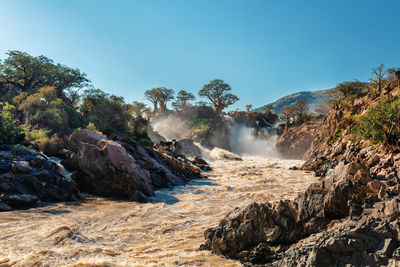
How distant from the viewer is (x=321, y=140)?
95.5 feet

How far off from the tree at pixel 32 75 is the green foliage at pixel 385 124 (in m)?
34.5

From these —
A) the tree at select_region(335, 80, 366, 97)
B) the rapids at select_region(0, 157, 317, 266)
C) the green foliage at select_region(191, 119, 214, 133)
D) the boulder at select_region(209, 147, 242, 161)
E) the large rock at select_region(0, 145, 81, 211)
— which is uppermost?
the tree at select_region(335, 80, 366, 97)

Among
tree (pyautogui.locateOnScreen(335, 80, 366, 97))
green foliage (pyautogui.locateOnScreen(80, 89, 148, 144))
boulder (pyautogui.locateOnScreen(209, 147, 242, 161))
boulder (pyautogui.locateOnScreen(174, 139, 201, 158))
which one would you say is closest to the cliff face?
tree (pyautogui.locateOnScreen(335, 80, 366, 97))

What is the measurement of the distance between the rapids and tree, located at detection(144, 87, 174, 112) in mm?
50118

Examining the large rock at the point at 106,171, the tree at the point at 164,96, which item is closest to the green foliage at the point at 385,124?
the large rock at the point at 106,171

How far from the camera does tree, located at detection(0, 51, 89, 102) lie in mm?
30266

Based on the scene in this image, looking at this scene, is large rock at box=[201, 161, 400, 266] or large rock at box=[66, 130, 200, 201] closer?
large rock at box=[201, 161, 400, 266]

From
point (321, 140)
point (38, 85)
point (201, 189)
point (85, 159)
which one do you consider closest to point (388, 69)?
point (321, 140)

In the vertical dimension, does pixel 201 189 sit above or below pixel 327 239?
below

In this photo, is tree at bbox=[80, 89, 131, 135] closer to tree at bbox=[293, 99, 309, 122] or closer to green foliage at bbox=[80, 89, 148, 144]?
green foliage at bbox=[80, 89, 148, 144]

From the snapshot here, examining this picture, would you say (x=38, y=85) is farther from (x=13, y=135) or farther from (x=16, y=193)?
(x=16, y=193)

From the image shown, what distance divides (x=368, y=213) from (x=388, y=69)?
3026cm

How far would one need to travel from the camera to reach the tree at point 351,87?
36.5 m

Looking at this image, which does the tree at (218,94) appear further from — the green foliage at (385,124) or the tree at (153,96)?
the green foliage at (385,124)
